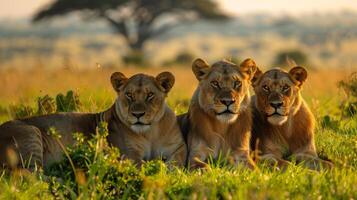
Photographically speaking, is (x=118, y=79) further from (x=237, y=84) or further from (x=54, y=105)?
(x=54, y=105)

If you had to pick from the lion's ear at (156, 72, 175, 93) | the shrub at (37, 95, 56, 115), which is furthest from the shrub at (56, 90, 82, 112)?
the lion's ear at (156, 72, 175, 93)

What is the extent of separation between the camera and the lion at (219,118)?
21.5ft

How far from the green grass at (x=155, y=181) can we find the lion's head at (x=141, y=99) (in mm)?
494

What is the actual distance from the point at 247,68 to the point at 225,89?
0.35 metres

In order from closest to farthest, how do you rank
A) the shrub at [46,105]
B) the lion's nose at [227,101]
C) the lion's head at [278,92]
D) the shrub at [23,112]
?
the lion's nose at [227,101]
the lion's head at [278,92]
the shrub at [46,105]
the shrub at [23,112]

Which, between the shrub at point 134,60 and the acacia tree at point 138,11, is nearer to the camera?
the shrub at point 134,60

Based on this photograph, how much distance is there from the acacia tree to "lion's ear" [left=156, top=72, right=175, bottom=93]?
24.7 metres

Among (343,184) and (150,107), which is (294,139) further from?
(343,184)

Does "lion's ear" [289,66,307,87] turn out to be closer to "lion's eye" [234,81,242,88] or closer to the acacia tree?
"lion's eye" [234,81,242,88]

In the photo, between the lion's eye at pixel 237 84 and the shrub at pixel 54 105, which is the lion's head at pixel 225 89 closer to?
the lion's eye at pixel 237 84

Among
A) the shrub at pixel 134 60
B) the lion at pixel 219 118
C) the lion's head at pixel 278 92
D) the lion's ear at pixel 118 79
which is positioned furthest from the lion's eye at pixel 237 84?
the shrub at pixel 134 60

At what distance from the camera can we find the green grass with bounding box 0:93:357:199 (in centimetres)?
523

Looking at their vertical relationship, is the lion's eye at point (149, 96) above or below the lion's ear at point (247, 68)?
below

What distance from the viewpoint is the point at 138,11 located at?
3475 cm
